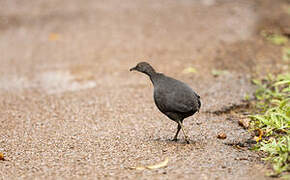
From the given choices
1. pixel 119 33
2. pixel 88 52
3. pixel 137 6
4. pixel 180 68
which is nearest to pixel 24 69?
pixel 88 52

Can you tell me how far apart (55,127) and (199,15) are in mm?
6208

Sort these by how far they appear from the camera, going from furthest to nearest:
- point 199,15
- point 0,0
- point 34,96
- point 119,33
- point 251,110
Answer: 1. point 0,0
2. point 199,15
3. point 119,33
4. point 34,96
5. point 251,110

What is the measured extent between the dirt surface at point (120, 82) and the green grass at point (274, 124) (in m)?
0.16

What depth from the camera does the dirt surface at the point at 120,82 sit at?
159 inches

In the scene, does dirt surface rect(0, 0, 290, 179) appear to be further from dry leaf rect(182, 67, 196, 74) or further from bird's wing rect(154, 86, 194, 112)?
bird's wing rect(154, 86, 194, 112)

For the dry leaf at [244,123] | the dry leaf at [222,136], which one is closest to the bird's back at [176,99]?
the dry leaf at [222,136]

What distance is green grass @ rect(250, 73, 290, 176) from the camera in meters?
3.71

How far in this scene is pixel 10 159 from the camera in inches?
167

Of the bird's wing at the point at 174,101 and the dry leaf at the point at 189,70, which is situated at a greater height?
the dry leaf at the point at 189,70

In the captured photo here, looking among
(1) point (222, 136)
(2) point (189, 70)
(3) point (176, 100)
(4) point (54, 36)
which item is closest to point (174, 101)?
(3) point (176, 100)

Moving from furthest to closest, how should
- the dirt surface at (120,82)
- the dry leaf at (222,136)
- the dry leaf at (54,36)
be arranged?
the dry leaf at (54,36) → the dry leaf at (222,136) → the dirt surface at (120,82)

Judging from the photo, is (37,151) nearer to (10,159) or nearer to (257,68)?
(10,159)

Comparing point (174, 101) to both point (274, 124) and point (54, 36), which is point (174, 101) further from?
point (54, 36)

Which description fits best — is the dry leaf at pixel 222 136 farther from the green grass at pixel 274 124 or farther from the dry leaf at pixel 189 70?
the dry leaf at pixel 189 70
